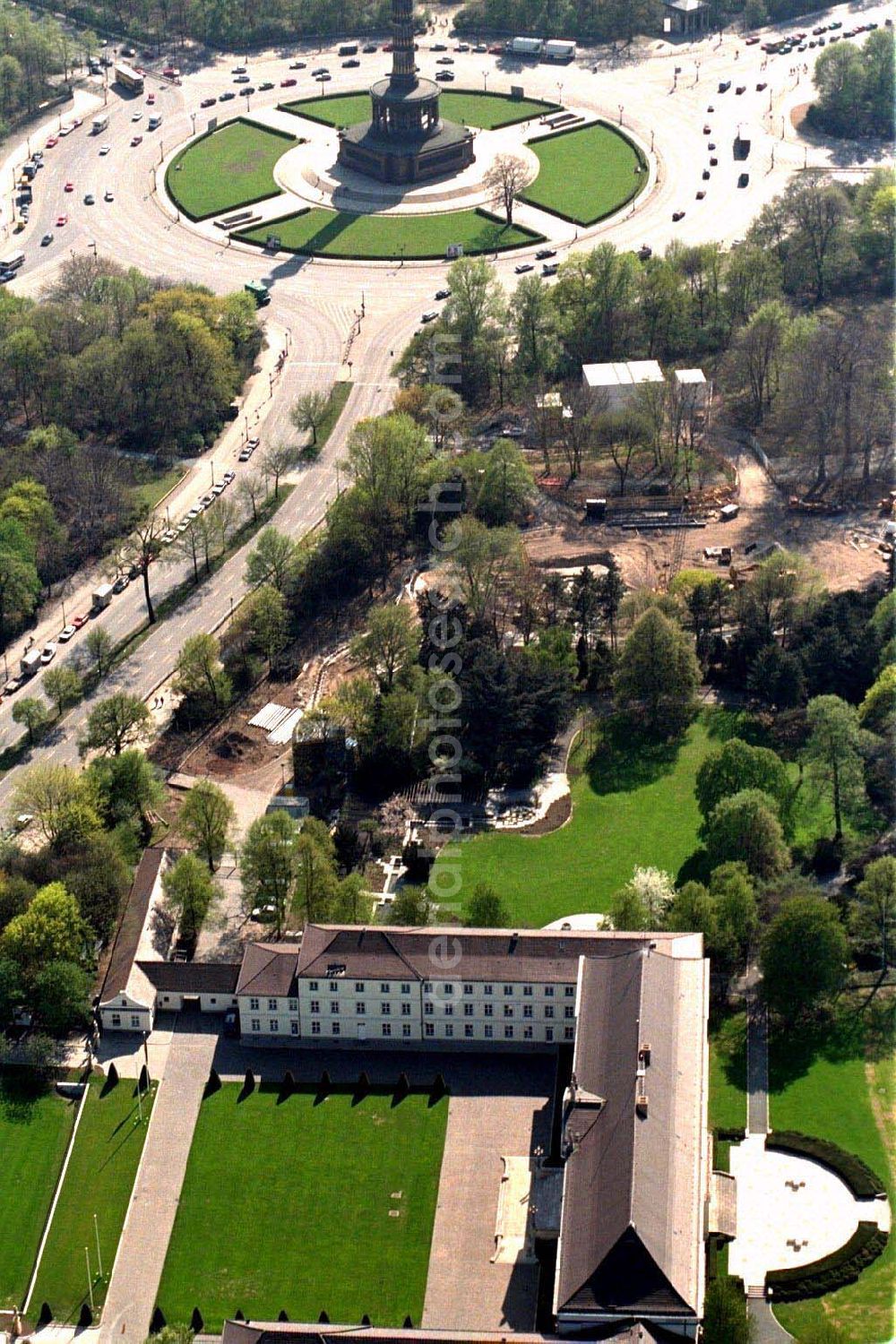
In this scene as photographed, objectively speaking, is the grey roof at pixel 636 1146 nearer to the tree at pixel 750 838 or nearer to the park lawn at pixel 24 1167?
the tree at pixel 750 838

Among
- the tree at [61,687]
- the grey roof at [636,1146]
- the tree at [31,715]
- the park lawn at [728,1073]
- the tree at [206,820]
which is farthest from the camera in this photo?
the tree at [61,687]

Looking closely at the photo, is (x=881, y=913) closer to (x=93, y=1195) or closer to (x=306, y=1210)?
(x=306, y=1210)

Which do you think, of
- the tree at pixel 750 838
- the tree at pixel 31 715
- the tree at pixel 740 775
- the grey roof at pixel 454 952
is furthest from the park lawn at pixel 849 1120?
the tree at pixel 31 715

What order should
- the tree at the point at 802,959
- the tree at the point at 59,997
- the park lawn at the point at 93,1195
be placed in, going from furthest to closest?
1. the tree at the point at 59,997
2. the tree at the point at 802,959
3. the park lawn at the point at 93,1195

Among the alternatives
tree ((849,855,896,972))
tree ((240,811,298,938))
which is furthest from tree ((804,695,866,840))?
tree ((240,811,298,938))

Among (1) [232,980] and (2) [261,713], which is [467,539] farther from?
(1) [232,980]

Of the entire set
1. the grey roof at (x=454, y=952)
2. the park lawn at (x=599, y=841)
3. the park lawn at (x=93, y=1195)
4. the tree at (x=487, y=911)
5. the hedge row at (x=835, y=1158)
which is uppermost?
the grey roof at (x=454, y=952)
